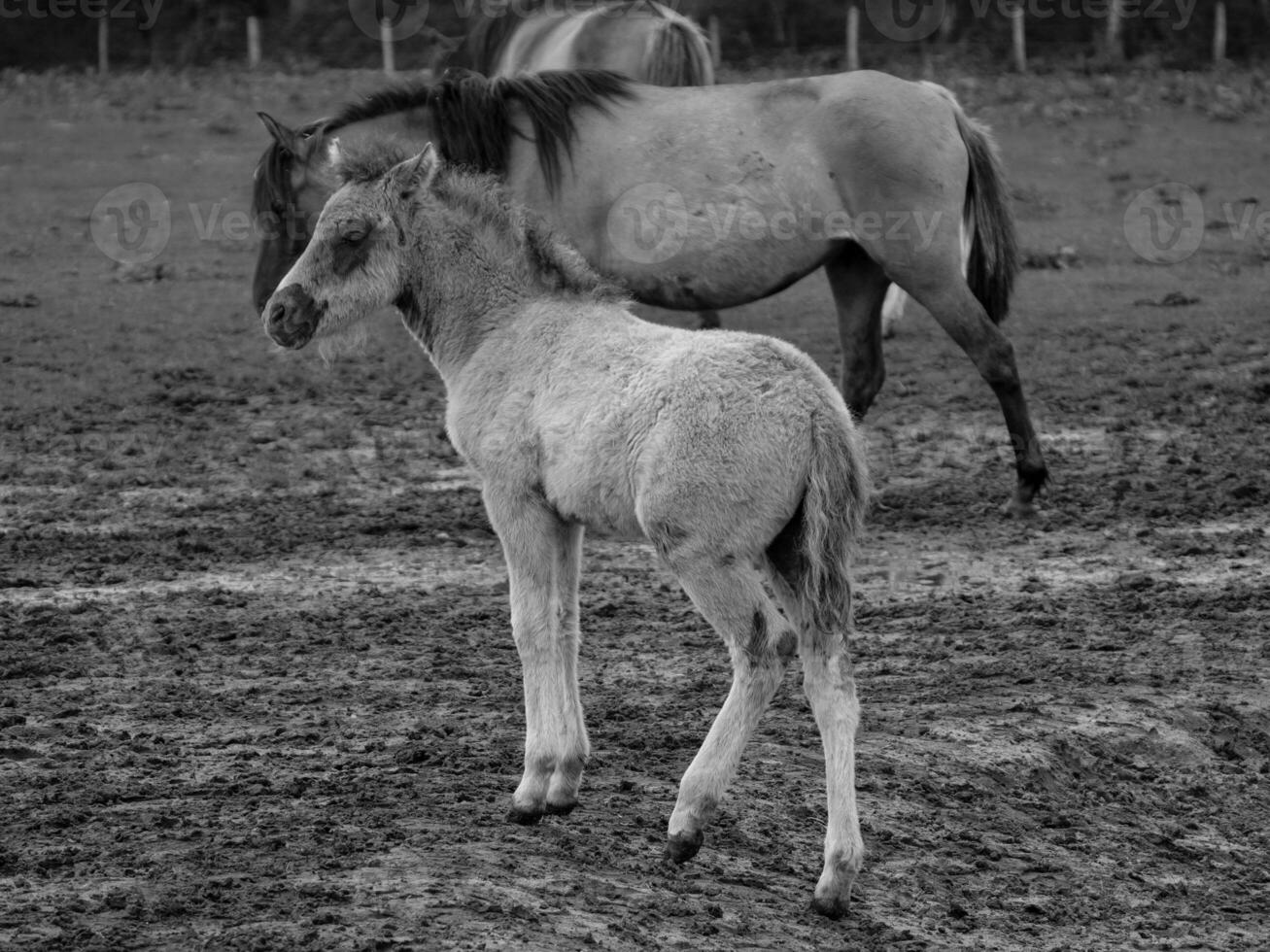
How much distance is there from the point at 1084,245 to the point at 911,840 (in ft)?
40.5

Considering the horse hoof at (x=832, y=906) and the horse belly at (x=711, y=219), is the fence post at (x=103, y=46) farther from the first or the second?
the horse hoof at (x=832, y=906)

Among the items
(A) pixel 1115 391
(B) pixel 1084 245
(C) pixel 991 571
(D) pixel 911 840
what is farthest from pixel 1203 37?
(D) pixel 911 840

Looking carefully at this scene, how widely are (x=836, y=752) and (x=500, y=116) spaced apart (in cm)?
558

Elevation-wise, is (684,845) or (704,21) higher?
(704,21)

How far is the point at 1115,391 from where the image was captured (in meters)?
11.5

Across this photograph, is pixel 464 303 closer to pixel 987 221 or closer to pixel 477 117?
pixel 477 117

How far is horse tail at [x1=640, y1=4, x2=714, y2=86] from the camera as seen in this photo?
12.5m

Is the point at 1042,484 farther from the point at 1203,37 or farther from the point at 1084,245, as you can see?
the point at 1203,37

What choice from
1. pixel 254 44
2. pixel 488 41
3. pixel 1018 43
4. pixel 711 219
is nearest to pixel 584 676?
pixel 711 219

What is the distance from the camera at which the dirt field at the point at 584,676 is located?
184 inches

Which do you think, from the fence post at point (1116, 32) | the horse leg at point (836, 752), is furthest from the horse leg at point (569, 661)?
the fence post at point (1116, 32)

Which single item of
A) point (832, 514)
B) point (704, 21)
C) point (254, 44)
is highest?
point (832, 514)

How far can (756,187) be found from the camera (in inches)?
363

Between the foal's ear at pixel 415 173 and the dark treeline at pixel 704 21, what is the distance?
74.6 ft
